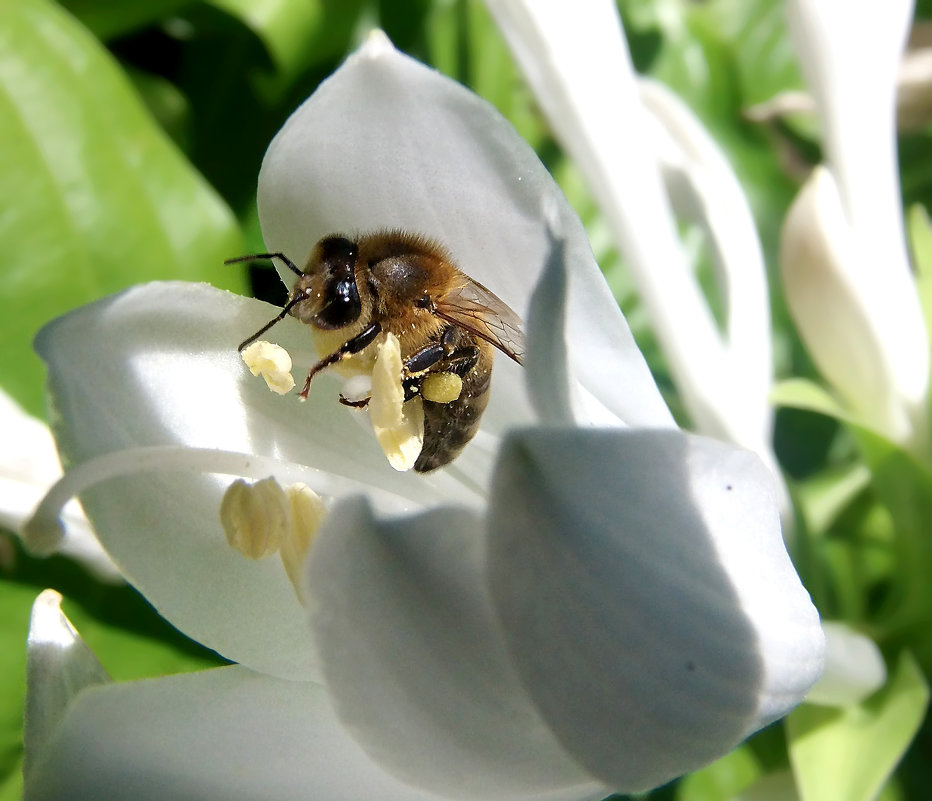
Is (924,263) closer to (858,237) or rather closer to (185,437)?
(858,237)

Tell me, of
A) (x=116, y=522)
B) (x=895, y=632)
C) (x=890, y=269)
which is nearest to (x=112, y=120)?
(x=116, y=522)

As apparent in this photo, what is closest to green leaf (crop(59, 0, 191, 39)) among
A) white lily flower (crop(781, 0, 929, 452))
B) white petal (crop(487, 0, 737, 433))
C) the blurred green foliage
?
the blurred green foliage

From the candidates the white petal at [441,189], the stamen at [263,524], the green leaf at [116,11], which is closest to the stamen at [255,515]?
the stamen at [263,524]

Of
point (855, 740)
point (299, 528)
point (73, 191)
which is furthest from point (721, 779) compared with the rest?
point (73, 191)

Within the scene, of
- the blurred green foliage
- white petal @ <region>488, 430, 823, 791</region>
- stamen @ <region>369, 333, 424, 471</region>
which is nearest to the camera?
white petal @ <region>488, 430, 823, 791</region>

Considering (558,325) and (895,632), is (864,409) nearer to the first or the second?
(895,632)

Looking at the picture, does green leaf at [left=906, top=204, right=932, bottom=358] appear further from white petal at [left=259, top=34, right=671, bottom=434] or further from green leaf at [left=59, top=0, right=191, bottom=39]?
green leaf at [left=59, top=0, right=191, bottom=39]
